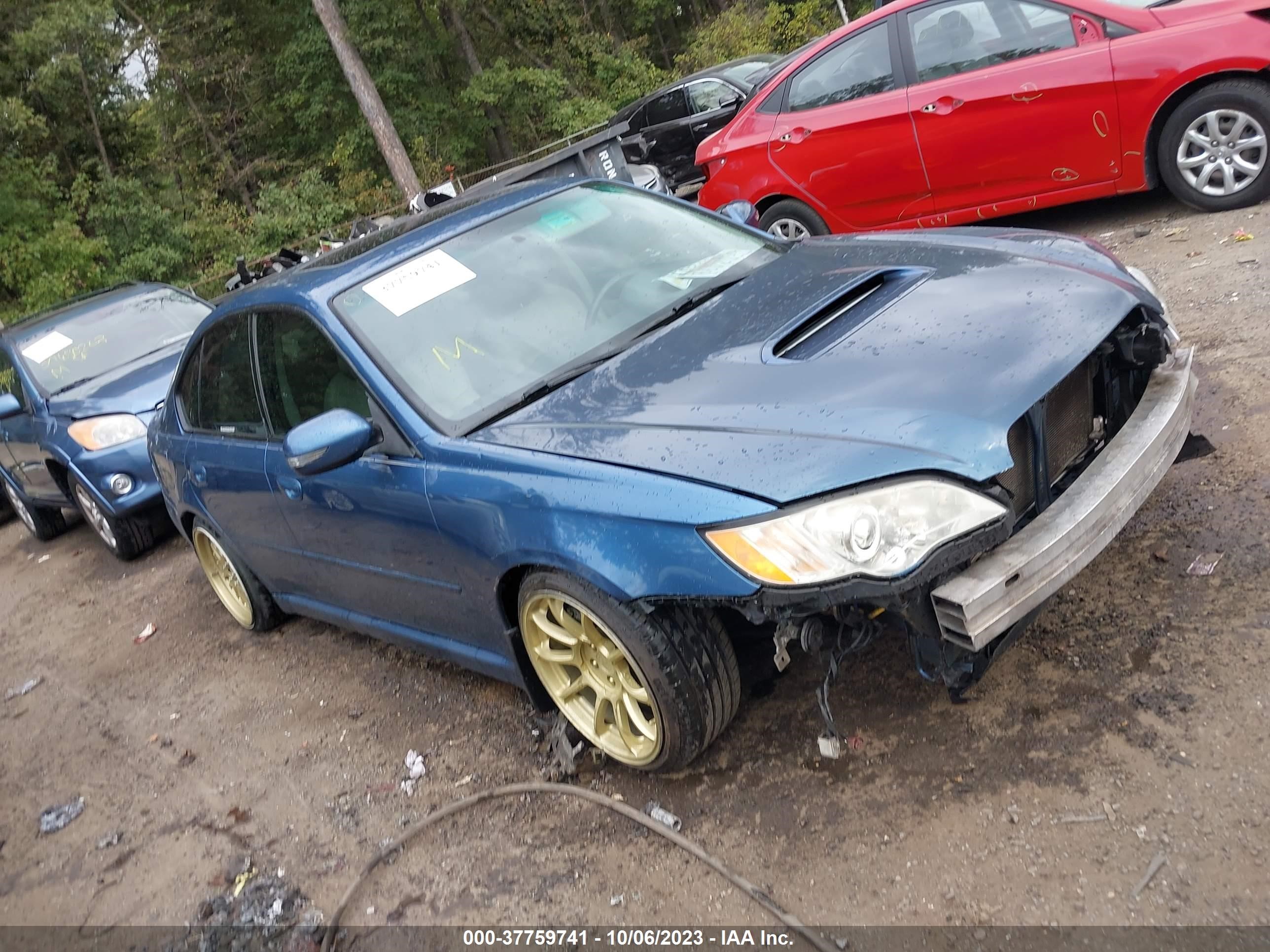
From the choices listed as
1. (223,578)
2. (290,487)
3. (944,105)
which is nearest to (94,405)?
(223,578)

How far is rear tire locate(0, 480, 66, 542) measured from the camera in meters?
8.22

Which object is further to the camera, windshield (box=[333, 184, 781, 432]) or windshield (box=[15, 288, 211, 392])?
windshield (box=[15, 288, 211, 392])

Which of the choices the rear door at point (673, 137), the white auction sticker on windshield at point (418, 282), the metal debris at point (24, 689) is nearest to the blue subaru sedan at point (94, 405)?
the metal debris at point (24, 689)

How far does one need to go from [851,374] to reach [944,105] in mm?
4361

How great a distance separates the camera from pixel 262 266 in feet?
35.9

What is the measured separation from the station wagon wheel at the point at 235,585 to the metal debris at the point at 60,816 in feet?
3.69

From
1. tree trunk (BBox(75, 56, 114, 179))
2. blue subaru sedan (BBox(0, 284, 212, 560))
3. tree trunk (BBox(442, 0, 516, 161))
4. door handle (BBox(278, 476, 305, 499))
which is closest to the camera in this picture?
door handle (BBox(278, 476, 305, 499))

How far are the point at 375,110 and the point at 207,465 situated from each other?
61.6ft

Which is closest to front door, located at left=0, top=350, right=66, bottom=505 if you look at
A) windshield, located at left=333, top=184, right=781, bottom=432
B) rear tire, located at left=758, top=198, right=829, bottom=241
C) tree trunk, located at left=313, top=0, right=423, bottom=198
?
windshield, located at left=333, top=184, right=781, bottom=432

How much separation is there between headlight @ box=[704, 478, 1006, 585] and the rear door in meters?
11.8

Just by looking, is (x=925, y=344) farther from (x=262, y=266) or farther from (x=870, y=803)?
(x=262, y=266)

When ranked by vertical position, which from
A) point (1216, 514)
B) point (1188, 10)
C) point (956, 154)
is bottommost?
point (1216, 514)

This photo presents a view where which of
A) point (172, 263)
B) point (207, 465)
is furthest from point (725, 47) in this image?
point (207, 465)

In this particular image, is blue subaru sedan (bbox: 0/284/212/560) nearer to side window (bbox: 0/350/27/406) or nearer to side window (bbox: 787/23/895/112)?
side window (bbox: 0/350/27/406)
